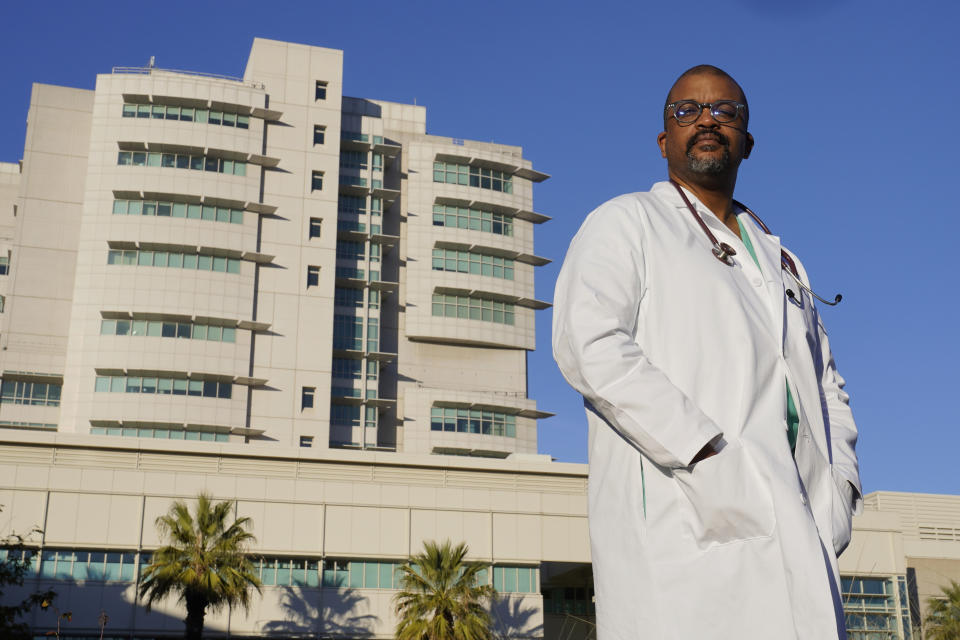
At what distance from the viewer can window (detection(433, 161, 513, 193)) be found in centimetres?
7669

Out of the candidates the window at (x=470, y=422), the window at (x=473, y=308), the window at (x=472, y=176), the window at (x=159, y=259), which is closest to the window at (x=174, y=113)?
the window at (x=159, y=259)

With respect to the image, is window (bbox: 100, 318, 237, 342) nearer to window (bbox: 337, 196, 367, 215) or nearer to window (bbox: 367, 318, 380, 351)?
window (bbox: 367, 318, 380, 351)

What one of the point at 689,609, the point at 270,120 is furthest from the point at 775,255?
the point at 270,120

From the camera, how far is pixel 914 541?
65812mm

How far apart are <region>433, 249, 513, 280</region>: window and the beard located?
71641mm

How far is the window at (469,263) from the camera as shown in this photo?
75.5 meters

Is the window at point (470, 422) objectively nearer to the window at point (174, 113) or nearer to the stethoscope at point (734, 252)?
the window at point (174, 113)

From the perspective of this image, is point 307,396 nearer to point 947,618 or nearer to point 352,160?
point 352,160

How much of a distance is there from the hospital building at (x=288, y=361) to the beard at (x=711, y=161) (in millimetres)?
45592

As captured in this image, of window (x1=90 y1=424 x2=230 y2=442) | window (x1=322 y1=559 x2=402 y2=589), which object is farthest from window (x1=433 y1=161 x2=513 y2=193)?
window (x1=322 y1=559 x2=402 y2=589)

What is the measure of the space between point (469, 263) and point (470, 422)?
36.2 feet

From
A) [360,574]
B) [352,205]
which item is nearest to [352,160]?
[352,205]

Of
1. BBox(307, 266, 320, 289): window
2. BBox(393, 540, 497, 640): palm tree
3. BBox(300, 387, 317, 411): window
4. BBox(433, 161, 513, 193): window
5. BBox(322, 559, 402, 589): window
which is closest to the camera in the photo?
BBox(393, 540, 497, 640): palm tree

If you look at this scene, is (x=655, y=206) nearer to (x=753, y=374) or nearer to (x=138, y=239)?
(x=753, y=374)
